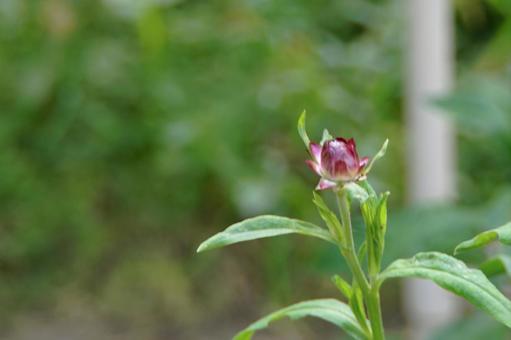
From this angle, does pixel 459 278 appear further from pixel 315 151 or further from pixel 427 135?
pixel 427 135

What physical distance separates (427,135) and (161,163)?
500mm

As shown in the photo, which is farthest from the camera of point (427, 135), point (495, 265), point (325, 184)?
point (427, 135)

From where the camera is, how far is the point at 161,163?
1.95 metres

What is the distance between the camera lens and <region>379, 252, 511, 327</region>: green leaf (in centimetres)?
51

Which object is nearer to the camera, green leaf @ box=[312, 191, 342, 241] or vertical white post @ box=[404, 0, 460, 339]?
green leaf @ box=[312, 191, 342, 241]

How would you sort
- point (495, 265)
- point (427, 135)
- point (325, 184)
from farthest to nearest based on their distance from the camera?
point (427, 135)
point (495, 265)
point (325, 184)

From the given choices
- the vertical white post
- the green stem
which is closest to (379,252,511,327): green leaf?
the green stem

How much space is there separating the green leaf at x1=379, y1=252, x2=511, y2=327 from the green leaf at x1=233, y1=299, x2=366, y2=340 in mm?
48

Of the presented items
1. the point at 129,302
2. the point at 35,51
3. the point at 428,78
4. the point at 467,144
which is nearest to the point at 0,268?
the point at 129,302

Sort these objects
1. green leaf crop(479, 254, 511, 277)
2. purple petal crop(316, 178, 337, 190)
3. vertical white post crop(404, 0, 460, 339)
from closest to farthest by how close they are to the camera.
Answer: purple petal crop(316, 178, 337, 190) < green leaf crop(479, 254, 511, 277) < vertical white post crop(404, 0, 460, 339)

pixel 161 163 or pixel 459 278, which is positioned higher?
pixel 161 163

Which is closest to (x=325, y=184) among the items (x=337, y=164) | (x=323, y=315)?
(x=337, y=164)

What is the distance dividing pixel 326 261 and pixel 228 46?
2.44ft

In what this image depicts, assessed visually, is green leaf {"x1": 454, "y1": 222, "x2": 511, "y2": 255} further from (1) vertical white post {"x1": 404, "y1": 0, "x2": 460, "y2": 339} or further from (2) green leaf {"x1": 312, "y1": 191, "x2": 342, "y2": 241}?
(1) vertical white post {"x1": 404, "y1": 0, "x2": 460, "y2": 339}
